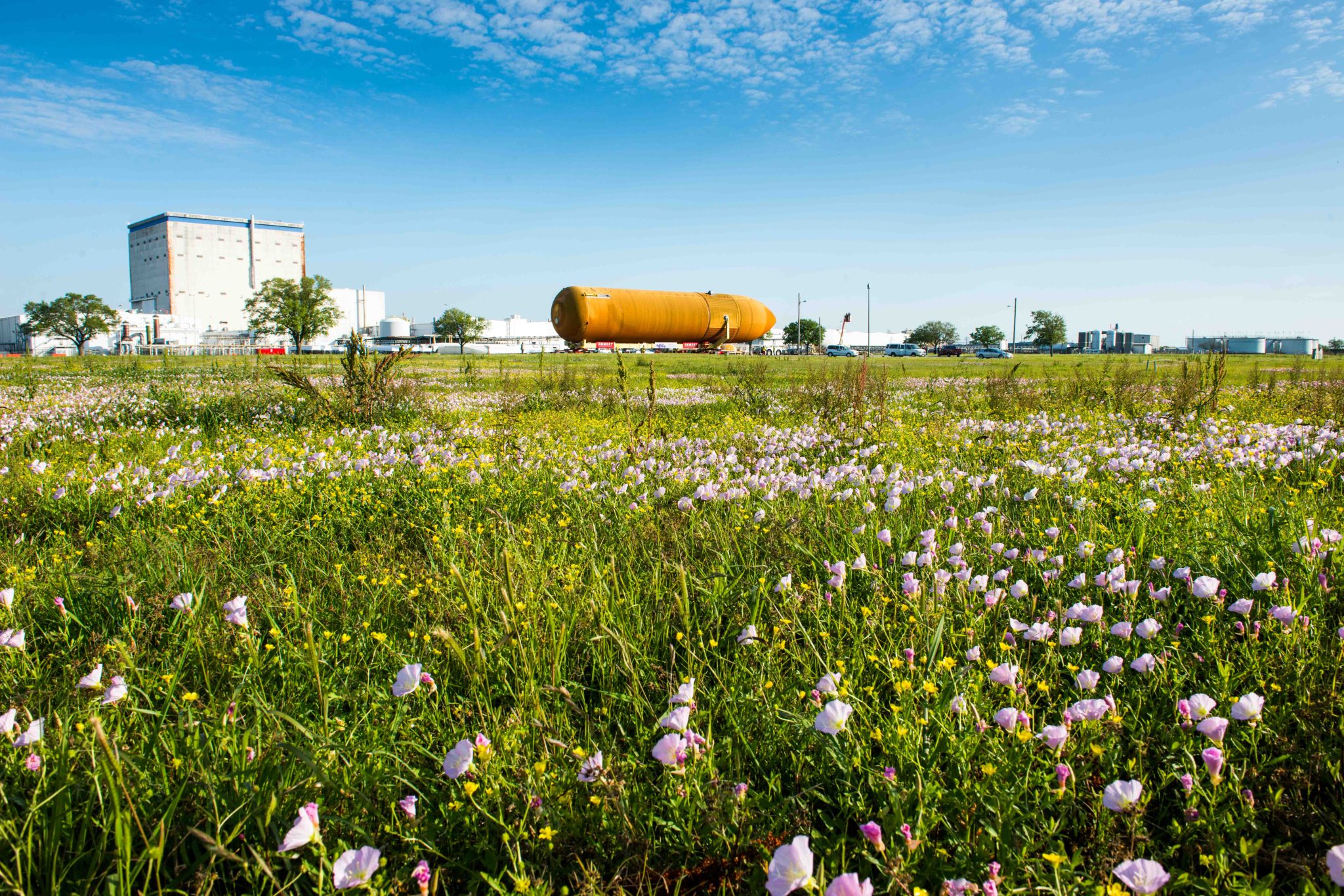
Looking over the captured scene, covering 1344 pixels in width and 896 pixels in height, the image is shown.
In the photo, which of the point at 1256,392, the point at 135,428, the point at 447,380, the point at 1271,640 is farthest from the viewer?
the point at 447,380

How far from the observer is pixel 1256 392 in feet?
33.6

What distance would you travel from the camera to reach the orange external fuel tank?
3728cm

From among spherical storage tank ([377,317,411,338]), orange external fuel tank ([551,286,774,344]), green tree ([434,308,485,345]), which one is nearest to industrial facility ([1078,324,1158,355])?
orange external fuel tank ([551,286,774,344])

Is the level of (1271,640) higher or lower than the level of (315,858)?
higher

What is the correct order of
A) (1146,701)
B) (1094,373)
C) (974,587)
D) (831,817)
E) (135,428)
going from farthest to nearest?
(1094,373), (135,428), (974,587), (1146,701), (831,817)

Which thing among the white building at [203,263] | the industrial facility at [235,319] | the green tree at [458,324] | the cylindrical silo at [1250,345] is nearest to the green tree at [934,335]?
the industrial facility at [235,319]

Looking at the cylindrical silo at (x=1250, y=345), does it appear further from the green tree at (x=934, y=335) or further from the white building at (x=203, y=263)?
the white building at (x=203, y=263)

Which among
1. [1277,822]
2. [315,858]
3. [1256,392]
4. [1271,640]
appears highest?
[1256,392]

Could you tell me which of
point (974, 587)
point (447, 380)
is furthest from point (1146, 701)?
point (447, 380)

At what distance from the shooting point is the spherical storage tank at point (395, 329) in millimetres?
117625

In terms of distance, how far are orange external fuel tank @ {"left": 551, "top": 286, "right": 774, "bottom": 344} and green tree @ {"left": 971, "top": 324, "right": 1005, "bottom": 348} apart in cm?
7999

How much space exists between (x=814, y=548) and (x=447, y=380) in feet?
48.1

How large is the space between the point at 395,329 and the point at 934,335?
9139 cm

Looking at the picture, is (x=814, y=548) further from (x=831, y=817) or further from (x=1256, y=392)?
(x=1256, y=392)
